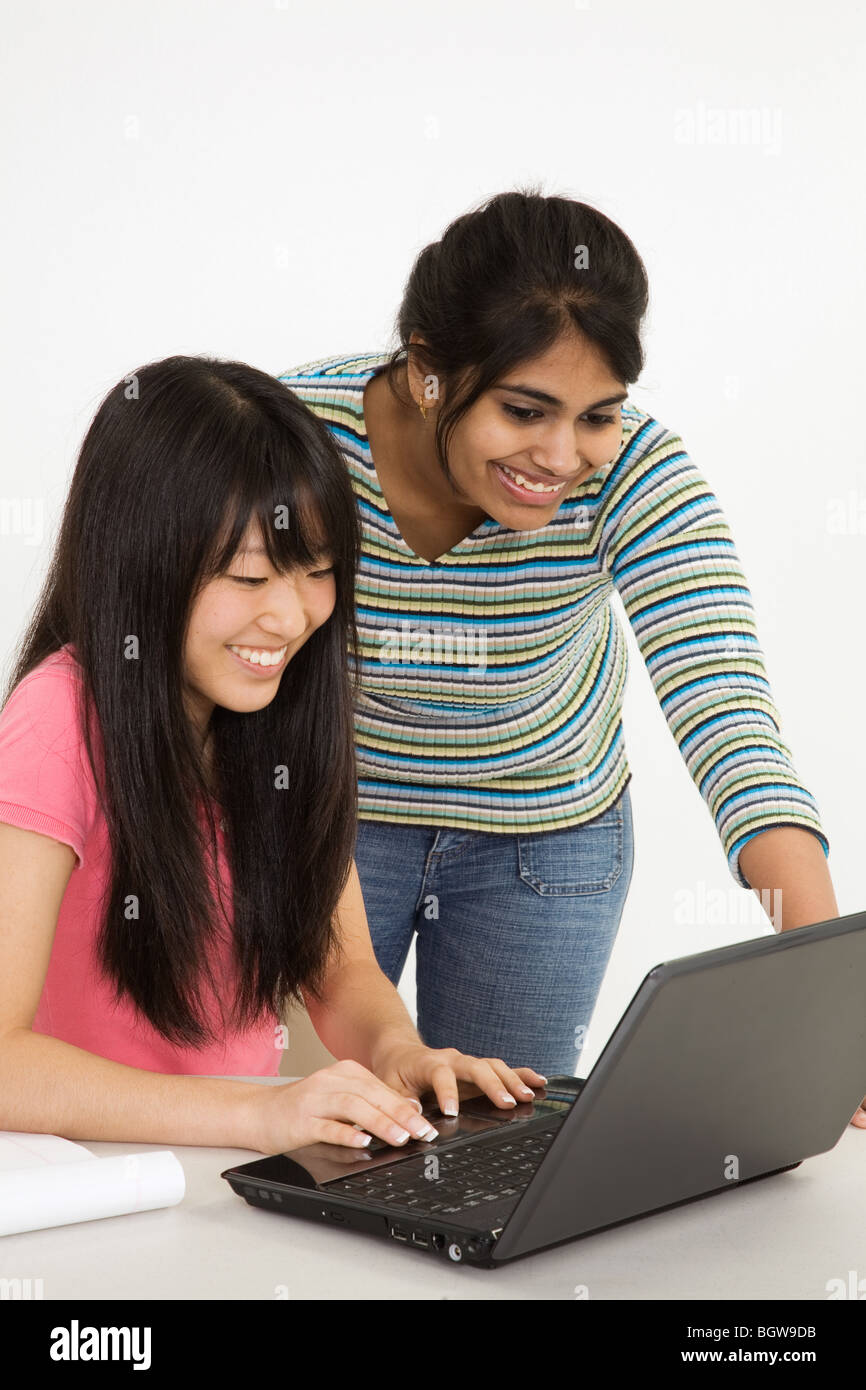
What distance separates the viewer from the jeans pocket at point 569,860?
174 centimetres

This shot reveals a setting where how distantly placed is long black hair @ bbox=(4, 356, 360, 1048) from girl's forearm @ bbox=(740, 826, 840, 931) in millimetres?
400

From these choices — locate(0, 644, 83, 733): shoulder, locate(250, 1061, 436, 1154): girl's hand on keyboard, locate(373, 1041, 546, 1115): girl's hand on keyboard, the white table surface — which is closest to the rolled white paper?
the white table surface

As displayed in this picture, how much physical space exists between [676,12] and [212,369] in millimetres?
2137

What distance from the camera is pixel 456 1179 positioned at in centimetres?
93

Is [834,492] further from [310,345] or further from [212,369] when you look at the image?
[212,369]

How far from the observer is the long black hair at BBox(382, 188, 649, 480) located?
1.38m

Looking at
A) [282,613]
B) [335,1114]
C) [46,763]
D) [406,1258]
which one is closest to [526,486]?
[282,613]

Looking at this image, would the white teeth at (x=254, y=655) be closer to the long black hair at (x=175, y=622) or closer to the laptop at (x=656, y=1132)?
the long black hair at (x=175, y=622)

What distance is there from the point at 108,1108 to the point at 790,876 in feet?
2.03

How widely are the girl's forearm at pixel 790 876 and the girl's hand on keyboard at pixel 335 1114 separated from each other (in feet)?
1.37

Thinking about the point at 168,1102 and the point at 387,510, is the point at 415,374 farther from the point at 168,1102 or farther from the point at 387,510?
the point at 168,1102

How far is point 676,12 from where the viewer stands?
3.03 metres

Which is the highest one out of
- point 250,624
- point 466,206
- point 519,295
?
point 466,206

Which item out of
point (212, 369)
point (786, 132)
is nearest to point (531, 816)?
point (212, 369)
